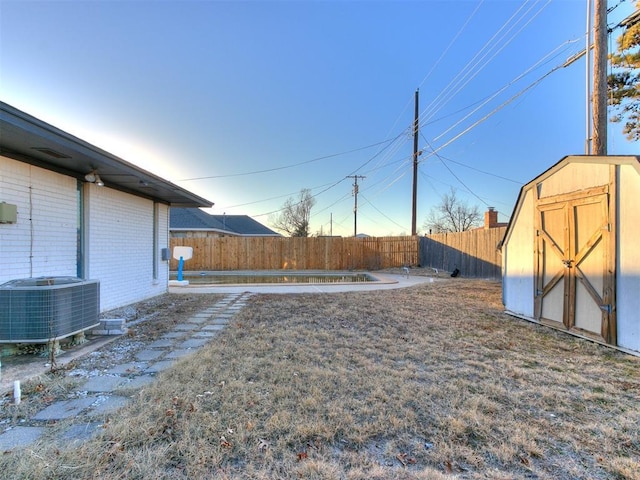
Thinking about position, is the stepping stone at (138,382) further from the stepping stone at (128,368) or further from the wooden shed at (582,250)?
the wooden shed at (582,250)

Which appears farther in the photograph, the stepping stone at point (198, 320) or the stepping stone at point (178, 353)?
the stepping stone at point (198, 320)

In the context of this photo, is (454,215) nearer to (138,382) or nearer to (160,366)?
(160,366)

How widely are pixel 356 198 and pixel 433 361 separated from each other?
26.6 m

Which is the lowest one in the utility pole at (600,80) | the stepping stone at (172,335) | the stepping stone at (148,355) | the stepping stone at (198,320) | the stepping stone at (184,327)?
the stepping stone at (198,320)

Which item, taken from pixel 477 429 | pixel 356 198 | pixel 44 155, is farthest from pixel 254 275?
pixel 356 198

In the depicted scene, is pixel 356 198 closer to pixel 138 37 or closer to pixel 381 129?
pixel 381 129

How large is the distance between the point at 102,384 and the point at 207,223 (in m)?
20.4

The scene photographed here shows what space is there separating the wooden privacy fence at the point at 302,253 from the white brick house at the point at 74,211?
8.83m

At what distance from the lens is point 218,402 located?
2.56 m

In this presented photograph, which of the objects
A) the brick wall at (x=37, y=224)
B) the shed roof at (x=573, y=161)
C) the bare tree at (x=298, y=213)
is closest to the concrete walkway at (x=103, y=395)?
the brick wall at (x=37, y=224)

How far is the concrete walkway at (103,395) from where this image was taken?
84.4 inches

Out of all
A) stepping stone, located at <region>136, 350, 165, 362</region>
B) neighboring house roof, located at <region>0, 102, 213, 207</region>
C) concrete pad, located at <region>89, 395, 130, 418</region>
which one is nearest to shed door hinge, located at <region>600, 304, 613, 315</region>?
concrete pad, located at <region>89, 395, 130, 418</region>

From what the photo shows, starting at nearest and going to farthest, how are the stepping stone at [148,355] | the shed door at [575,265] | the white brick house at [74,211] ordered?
1. the stepping stone at [148,355]
2. the white brick house at [74,211]
3. the shed door at [575,265]

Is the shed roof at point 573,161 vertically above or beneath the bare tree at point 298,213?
beneath
